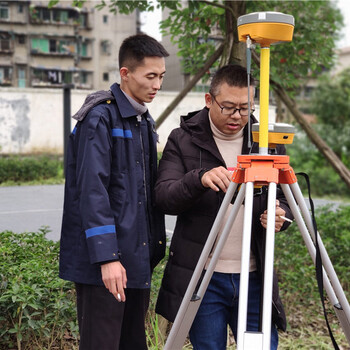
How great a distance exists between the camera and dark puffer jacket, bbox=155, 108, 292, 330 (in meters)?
2.11

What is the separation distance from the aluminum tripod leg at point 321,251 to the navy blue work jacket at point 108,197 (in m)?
0.58

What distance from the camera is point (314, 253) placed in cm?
181

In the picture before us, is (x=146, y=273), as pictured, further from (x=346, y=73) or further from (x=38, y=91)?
(x=346, y=73)

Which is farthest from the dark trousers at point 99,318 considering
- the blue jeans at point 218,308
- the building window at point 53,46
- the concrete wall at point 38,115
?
the building window at point 53,46

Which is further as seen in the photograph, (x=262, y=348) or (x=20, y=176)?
(x=20, y=176)

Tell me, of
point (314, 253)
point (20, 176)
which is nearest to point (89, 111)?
point (314, 253)

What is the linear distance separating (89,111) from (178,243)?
0.61 m

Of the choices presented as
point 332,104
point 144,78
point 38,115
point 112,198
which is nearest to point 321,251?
point 112,198

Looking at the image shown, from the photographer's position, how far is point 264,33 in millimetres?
1621

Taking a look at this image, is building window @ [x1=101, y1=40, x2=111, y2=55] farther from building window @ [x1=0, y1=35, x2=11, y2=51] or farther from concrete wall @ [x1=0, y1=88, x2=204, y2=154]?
concrete wall @ [x1=0, y1=88, x2=204, y2=154]

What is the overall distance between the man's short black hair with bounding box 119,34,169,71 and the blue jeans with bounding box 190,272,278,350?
85 centimetres

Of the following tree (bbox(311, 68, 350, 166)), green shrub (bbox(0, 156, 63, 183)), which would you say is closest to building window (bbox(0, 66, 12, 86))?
tree (bbox(311, 68, 350, 166))

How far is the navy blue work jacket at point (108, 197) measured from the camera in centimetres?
192

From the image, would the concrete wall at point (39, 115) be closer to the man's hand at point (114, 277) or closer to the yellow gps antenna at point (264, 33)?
the man's hand at point (114, 277)
